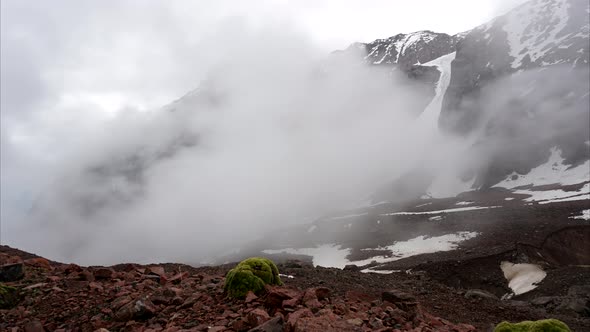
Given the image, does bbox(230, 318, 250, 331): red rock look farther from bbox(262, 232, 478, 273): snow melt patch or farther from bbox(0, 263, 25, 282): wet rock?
bbox(262, 232, 478, 273): snow melt patch

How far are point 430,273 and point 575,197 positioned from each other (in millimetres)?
71269

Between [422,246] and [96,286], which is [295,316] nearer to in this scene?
[96,286]

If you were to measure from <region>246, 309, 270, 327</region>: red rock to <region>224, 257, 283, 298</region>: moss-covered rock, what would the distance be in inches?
78.7

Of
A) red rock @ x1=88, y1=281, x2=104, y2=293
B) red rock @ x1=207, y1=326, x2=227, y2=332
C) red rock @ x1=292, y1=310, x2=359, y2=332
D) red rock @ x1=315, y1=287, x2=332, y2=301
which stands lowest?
red rock @ x1=292, y1=310, x2=359, y2=332

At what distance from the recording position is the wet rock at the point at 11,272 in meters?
12.5

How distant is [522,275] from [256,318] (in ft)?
120

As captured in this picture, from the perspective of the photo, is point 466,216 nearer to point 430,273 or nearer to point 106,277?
point 430,273

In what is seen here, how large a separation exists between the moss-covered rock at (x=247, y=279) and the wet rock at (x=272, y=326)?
254 cm

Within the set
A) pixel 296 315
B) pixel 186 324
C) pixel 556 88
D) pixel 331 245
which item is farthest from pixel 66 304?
pixel 556 88

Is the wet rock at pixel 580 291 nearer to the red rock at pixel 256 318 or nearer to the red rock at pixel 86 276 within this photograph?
the red rock at pixel 256 318

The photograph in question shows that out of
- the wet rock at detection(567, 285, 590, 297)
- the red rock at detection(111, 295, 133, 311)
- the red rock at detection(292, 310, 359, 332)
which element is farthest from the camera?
the wet rock at detection(567, 285, 590, 297)

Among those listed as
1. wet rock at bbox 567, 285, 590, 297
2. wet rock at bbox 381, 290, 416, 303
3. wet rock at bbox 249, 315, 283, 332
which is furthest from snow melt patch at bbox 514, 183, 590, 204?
wet rock at bbox 249, 315, 283, 332

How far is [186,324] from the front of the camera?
359 inches

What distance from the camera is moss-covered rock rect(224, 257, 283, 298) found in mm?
10750
